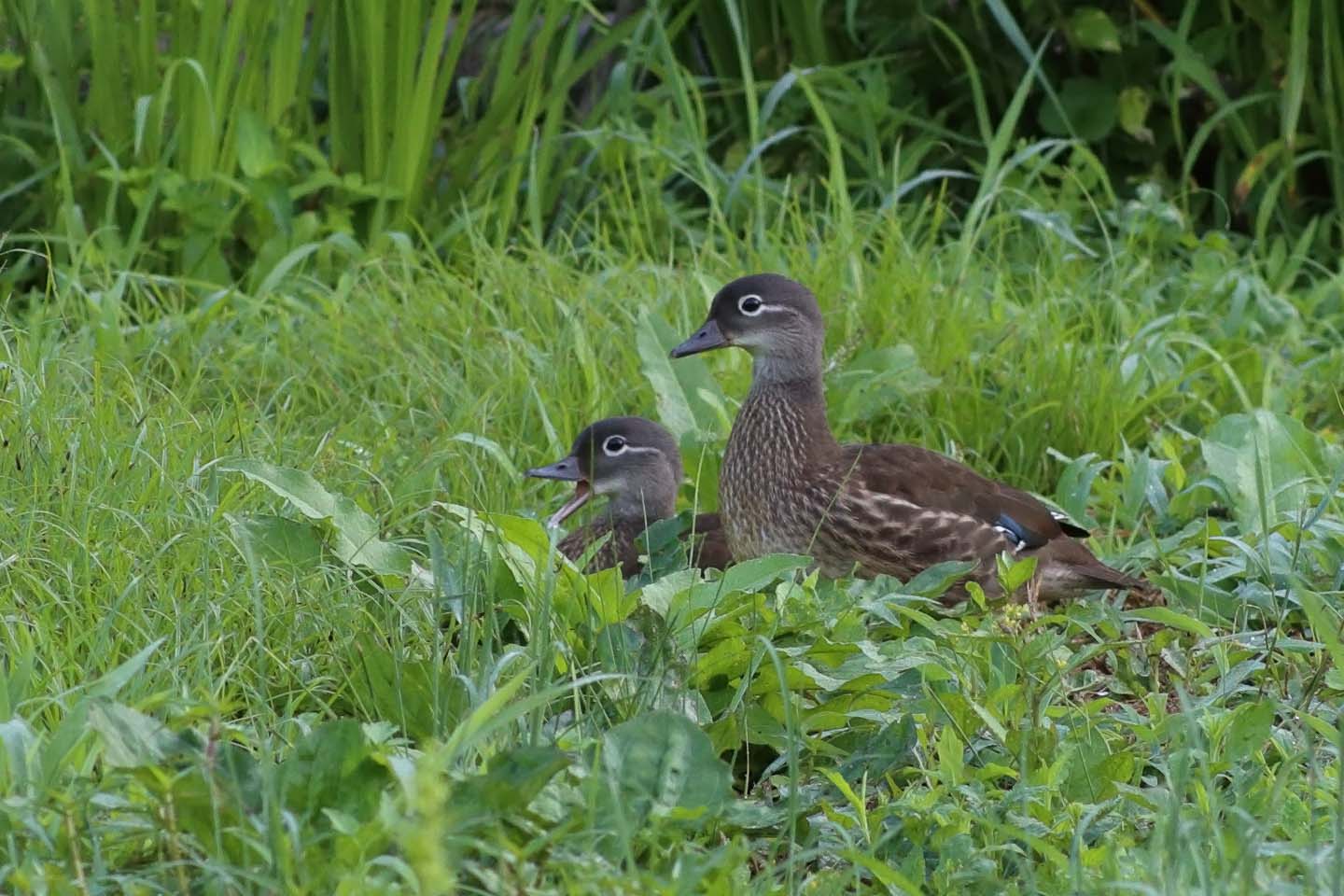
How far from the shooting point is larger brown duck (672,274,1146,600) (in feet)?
14.9

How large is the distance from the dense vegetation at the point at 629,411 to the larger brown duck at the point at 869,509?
0.19 meters

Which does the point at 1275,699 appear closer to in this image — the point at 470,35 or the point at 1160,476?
the point at 1160,476

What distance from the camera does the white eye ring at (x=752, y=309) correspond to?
4.92m

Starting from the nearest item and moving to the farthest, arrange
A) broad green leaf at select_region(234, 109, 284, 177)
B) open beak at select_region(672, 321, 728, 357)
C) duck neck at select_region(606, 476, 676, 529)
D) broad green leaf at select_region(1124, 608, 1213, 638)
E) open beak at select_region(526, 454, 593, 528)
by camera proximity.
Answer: broad green leaf at select_region(1124, 608, 1213, 638) < open beak at select_region(526, 454, 593, 528) < duck neck at select_region(606, 476, 676, 529) < open beak at select_region(672, 321, 728, 357) < broad green leaf at select_region(234, 109, 284, 177)

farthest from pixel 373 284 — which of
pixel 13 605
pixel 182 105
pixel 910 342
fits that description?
pixel 13 605

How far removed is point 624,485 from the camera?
15.4ft

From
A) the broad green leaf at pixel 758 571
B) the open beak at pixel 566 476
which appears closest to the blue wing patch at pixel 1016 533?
the open beak at pixel 566 476

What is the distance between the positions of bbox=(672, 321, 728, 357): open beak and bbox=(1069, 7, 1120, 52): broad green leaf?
2526 mm

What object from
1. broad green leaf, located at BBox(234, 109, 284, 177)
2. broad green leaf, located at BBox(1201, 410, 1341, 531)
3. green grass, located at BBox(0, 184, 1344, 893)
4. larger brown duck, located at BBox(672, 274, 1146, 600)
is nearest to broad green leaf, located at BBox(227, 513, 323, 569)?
green grass, located at BBox(0, 184, 1344, 893)

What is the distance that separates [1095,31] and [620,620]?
406 cm

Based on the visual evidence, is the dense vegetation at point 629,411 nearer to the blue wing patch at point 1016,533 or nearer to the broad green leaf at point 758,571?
the broad green leaf at point 758,571

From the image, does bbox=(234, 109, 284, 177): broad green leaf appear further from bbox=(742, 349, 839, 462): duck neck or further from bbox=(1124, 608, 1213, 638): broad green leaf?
bbox=(1124, 608, 1213, 638): broad green leaf

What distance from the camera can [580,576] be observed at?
352 centimetres

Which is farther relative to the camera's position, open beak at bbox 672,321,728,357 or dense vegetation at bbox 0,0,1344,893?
open beak at bbox 672,321,728,357
